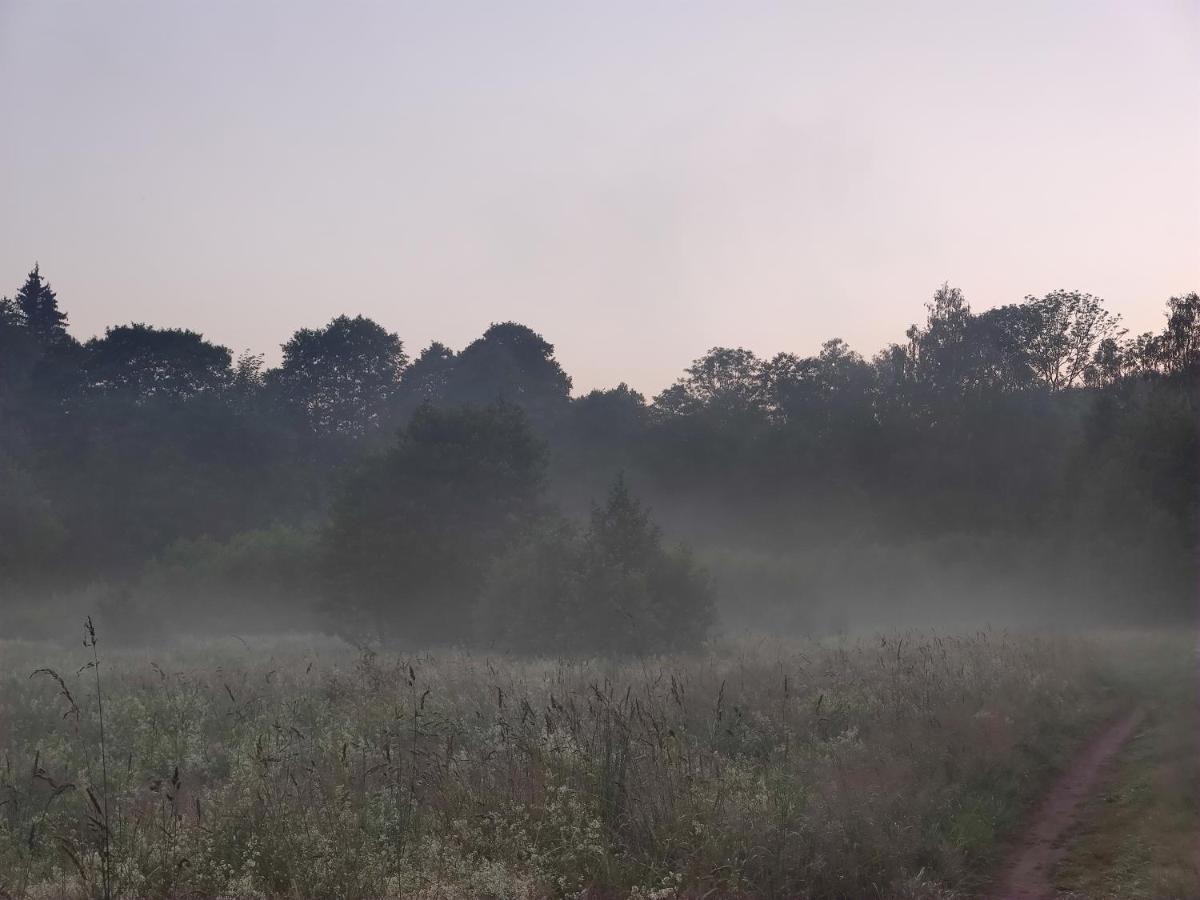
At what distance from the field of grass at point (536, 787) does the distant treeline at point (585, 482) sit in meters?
17.2

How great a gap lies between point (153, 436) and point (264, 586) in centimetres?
2362

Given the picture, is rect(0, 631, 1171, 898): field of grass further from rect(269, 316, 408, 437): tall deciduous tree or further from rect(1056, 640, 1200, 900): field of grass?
rect(269, 316, 408, 437): tall deciduous tree

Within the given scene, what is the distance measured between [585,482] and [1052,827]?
71.1 meters

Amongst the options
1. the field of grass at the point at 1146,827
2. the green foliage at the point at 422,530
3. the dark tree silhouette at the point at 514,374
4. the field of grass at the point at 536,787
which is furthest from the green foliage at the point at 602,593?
the dark tree silhouette at the point at 514,374

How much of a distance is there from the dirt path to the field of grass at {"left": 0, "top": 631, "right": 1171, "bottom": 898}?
0.25 m

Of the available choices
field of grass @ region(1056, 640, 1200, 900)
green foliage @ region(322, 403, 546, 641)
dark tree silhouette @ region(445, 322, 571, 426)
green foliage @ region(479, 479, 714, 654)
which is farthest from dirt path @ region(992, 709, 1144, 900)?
dark tree silhouette @ region(445, 322, 571, 426)

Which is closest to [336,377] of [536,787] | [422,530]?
[422,530]

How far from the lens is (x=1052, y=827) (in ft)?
35.0

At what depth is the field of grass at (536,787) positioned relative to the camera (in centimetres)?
782

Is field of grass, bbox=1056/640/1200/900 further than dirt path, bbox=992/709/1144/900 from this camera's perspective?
No

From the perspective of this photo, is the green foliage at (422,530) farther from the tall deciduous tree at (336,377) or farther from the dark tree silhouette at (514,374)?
the tall deciduous tree at (336,377)

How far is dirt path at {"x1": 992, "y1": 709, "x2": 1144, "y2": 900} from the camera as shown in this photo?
891cm

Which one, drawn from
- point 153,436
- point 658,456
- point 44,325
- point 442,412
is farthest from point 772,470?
point 44,325

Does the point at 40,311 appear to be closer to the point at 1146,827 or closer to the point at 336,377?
the point at 336,377
